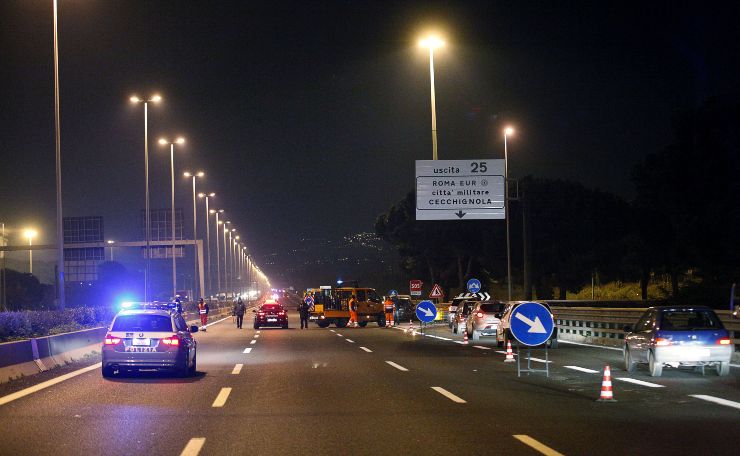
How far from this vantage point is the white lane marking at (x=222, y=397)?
45.8 ft

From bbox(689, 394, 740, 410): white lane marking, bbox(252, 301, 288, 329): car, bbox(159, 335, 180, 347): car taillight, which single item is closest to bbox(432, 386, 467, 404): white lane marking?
bbox(689, 394, 740, 410): white lane marking

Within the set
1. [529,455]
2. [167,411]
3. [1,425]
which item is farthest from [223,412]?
[529,455]

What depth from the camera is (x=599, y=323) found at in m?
34.8

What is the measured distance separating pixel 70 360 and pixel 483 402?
13.3 meters

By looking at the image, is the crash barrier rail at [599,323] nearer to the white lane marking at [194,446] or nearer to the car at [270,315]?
the car at [270,315]

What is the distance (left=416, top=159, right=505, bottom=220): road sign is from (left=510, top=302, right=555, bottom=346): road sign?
59.3ft

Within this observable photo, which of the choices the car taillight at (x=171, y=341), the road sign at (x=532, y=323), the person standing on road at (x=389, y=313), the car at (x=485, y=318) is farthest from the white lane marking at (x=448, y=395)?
the person standing on road at (x=389, y=313)

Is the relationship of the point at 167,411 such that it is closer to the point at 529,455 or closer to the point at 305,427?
the point at 305,427

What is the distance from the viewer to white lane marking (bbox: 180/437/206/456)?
9445mm

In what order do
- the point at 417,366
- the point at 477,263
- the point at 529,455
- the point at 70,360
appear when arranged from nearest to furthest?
the point at 529,455, the point at 417,366, the point at 70,360, the point at 477,263

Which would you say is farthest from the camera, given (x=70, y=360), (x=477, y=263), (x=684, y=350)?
(x=477, y=263)

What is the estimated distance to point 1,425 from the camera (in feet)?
38.0

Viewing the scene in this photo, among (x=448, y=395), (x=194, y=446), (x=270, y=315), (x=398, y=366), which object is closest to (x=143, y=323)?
(x=398, y=366)

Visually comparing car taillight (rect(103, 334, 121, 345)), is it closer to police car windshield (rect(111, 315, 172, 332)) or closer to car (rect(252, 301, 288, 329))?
police car windshield (rect(111, 315, 172, 332))
